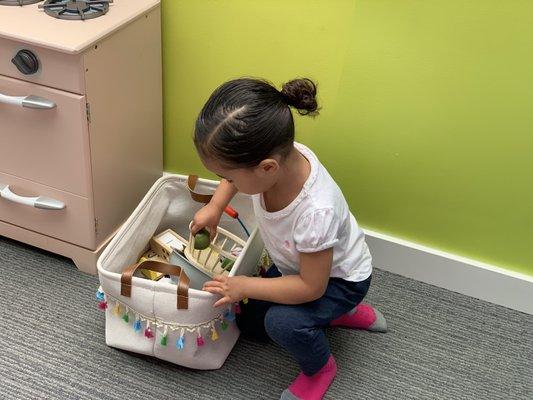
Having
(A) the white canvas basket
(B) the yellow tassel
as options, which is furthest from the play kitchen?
(B) the yellow tassel

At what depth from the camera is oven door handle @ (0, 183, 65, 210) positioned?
53.5 inches

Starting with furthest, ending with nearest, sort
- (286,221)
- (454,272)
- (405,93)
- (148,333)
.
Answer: (454,272) < (405,93) < (148,333) < (286,221)

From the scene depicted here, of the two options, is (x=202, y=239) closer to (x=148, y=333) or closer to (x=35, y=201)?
(x=148, y=333)

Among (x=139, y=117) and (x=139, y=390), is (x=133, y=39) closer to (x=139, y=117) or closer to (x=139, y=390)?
(x=139, y=117)

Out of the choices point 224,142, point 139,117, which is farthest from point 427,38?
point 139,117

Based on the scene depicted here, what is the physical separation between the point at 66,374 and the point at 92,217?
343mm

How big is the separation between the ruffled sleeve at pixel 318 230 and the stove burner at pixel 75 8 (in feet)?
2.02

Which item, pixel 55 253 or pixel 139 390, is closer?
pixel 139 390

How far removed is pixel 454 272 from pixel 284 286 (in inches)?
23.0

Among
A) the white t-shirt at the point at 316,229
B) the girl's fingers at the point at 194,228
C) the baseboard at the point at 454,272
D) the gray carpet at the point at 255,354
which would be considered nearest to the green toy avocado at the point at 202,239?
the girl's fingers at the point at 194,228

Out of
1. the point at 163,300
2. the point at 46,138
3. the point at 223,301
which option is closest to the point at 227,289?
the point at 223,301

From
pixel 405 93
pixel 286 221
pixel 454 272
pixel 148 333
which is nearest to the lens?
pixel 286 221

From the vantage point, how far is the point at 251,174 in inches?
39.4

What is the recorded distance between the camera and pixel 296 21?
1321 millimetres
